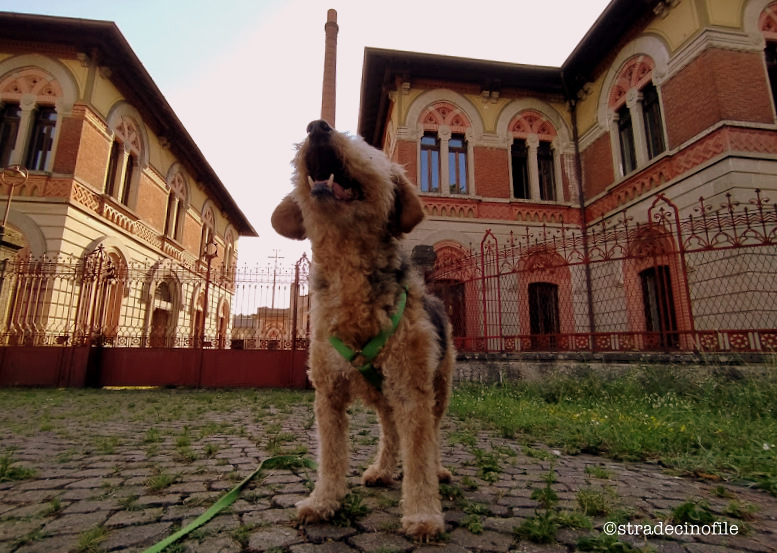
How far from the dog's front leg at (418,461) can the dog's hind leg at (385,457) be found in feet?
1.84

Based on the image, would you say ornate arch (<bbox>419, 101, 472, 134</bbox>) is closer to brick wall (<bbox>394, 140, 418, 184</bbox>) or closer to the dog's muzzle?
brick wall (<bbox>394, 140, 418, 184</bbox>)

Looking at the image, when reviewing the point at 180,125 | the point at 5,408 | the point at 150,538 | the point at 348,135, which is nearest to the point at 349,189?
the point at 348,135

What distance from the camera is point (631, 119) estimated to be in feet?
44.3

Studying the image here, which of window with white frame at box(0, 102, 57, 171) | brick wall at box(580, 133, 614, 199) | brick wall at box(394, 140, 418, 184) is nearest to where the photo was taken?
window with white frame at box(0, 102, 57, 171)

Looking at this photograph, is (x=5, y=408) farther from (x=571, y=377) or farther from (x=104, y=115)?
(x=104, y=115)

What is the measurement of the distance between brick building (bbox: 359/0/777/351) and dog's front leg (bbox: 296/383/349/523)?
6.29m

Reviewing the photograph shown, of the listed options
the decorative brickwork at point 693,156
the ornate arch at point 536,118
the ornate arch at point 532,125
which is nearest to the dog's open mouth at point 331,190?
the decorative brickwork at point 693,156

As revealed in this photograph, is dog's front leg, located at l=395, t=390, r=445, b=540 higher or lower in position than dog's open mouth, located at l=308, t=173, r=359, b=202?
lower

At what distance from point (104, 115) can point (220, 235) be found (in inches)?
527

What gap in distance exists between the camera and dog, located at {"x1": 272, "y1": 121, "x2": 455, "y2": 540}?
2.16m

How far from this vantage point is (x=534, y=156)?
52.0 ft

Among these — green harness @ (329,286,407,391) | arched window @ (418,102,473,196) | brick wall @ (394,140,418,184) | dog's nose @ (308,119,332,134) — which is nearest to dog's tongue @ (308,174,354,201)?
dog's nose @ (308,119,332,134)

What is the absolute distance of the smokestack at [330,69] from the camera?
61.9 ft

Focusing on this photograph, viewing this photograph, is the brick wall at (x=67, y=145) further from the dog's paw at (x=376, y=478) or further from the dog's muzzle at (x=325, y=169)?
the dog's paw at (x=376, y=478)
